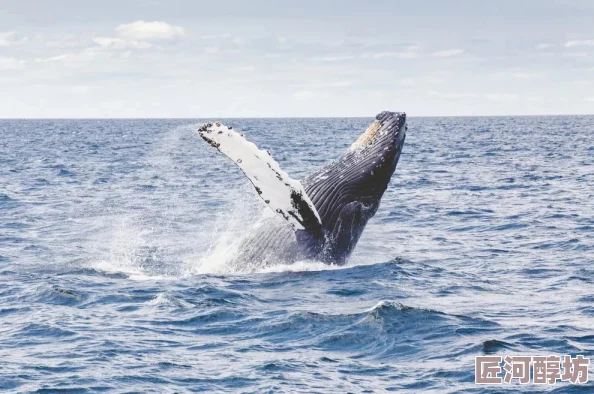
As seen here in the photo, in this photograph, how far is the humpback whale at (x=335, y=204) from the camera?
10.9 meters

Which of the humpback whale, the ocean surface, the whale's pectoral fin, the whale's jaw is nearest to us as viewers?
the ocean surface

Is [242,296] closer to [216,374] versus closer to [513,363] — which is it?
[216,374]

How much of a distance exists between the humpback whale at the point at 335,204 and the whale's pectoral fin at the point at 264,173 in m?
0.01

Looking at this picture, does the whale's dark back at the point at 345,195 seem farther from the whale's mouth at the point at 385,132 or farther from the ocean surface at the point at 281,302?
the ocean surface at the point at 281,302

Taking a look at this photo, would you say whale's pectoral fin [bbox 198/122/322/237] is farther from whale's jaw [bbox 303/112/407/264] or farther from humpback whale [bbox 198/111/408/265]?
whale's jaw [bbox 303/112/407/264]

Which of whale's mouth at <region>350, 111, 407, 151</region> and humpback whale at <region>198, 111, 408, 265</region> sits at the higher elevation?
whale's mouth at <region>350, 111, 407, 151</region>

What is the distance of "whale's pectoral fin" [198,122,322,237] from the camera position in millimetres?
9852

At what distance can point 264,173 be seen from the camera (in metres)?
10.1

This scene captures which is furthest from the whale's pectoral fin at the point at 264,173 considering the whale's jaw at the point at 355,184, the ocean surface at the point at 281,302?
the ocean surface at the point at 281,302

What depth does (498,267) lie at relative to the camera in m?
13.8

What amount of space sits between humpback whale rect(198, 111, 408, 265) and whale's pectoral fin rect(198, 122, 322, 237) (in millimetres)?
14

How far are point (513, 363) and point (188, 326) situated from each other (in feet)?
11.8

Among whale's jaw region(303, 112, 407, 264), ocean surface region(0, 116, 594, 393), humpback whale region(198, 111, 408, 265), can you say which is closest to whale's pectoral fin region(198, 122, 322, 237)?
humpback whale region(198, 111, 408, 265)

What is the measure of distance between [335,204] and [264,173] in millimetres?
1573
